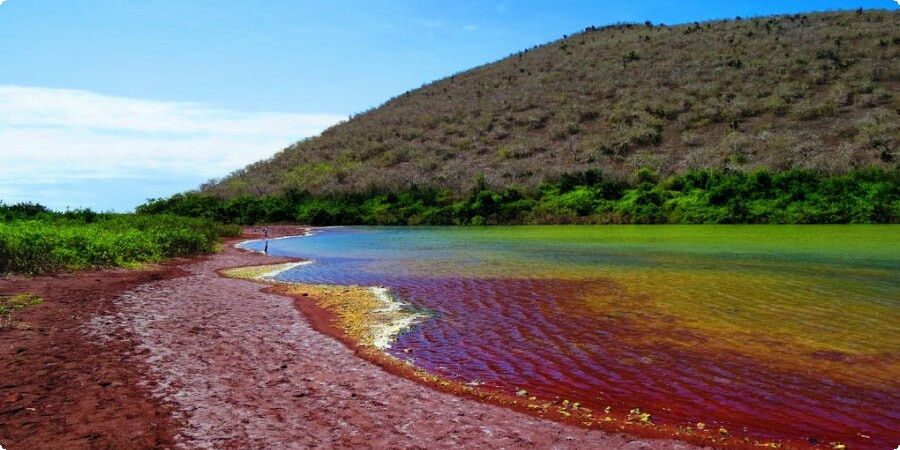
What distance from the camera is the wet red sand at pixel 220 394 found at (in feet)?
17.8

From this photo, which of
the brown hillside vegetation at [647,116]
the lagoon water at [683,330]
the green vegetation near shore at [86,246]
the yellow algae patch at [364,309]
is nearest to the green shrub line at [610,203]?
the brown hillside vegetation at [647,116]

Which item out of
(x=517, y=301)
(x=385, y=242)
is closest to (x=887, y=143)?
(x=385, y=242)

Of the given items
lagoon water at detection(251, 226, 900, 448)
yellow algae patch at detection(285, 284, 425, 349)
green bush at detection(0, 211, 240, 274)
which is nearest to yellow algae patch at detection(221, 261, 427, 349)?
yellow algae patch at detection(285, 284, 425, 349)

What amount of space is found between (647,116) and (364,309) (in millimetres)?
50402

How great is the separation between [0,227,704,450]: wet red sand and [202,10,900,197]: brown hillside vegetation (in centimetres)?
3816

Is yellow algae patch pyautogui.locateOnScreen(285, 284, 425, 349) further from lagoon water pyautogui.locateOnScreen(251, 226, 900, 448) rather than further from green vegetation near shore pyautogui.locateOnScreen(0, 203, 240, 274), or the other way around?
green vegetation near shore pyautogui.locateOnScreen(0, 203, 240, 274)

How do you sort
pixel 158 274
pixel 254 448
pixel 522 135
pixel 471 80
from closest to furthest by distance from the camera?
1. pixel 254 448
2. pixel 158 274
3. pixel 522 135
4. pixel 471 80

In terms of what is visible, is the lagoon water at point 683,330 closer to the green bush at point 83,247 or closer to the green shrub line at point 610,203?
the green bush at point 83,247

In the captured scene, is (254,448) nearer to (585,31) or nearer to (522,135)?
(522,135)

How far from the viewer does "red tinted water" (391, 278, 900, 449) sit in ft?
19.6

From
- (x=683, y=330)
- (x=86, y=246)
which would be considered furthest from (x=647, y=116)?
(x=683, y=330)

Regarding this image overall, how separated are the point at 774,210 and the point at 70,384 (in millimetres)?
35749

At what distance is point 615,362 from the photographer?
7984mm

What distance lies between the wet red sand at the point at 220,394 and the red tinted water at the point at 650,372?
793 mm
